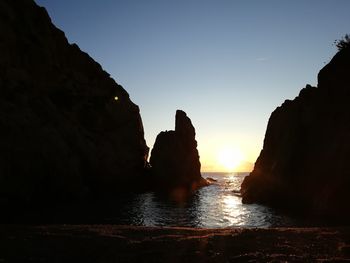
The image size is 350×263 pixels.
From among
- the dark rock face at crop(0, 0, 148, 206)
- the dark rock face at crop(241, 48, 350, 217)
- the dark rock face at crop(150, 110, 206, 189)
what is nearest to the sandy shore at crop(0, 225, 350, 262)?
the dark rock face at crop(241, 48, 350, 217)

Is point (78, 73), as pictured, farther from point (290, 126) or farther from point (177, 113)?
point (290, 126)

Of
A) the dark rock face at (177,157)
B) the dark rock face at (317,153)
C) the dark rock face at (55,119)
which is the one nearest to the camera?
the dark rock face at (317,153)

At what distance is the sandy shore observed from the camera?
11859 mm

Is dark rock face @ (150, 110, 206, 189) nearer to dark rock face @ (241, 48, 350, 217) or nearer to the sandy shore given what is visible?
dark rock face @ (241, 48, 350, 217)

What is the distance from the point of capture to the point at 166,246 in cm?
1363

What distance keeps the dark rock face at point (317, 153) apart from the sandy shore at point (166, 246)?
17.2 metres

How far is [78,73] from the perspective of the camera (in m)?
73.7

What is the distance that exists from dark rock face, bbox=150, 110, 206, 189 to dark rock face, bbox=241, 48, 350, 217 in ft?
119

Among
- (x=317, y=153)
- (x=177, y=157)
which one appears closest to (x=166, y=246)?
(x=317, y=153)

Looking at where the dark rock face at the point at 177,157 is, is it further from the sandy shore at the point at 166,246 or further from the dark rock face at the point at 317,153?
the sandy shore at the point at 166,246

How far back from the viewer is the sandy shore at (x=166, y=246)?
1186 centimetres

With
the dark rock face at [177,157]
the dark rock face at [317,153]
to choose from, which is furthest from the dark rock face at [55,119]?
the dark rock face at [317,153]

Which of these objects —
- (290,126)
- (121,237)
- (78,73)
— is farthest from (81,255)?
(78,73)

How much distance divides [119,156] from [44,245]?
5805 centimetres
